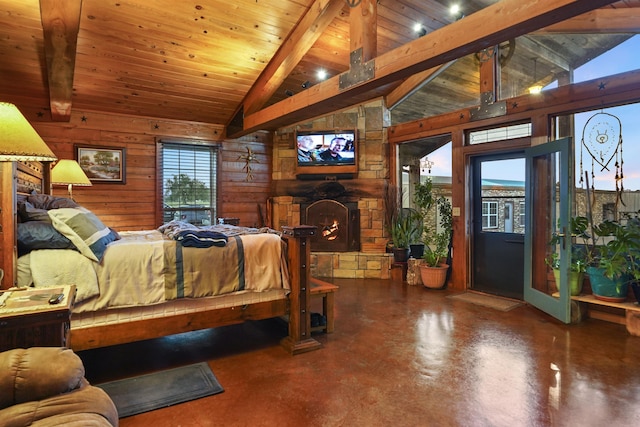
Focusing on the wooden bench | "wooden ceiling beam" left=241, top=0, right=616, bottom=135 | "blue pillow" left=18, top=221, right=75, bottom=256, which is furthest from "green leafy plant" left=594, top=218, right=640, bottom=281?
"blue pillow" left=18, top=221, right=75, bottom=256

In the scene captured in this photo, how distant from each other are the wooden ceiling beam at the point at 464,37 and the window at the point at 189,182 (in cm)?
265

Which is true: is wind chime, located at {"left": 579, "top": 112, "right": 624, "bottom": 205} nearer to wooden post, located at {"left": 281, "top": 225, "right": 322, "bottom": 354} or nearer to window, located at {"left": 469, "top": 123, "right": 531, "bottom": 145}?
window, located at {"left": 469, "top": 123, "right": 531, "bottom": 145}

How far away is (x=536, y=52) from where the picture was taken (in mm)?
4434

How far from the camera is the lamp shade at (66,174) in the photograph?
3.92 metres

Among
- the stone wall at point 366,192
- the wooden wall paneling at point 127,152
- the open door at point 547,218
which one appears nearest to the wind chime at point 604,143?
the open door at point 547,218

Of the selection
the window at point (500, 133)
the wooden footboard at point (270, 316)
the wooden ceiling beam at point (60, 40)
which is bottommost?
the wooden footboard at point (270, 316)

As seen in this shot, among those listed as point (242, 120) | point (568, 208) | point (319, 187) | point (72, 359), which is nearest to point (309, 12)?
point (242, 120)

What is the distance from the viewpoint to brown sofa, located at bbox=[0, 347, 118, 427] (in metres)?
1.20

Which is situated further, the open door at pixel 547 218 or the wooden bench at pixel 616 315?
the open door at pixel 547 218

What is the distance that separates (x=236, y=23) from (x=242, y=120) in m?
1.73

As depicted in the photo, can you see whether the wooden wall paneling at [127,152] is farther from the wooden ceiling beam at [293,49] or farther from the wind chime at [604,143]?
the wind chime at [604,143]

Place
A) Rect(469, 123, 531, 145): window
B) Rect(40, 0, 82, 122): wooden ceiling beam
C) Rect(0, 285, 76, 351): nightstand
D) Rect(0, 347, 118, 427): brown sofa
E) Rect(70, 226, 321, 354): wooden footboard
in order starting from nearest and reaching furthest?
Rect(0, 347, 118, 427): brown sofa
Rect(0, 285, 76, 351): nightstand
Rect(70, 226, 321, 354): wooden footboard
Rect(40, 0, 82, 122): wooden ceiling beam
Rect(469, 123, 531, 145): window

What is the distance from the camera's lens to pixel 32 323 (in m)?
1.45

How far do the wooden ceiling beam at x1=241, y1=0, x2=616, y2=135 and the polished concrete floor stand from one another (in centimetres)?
227
